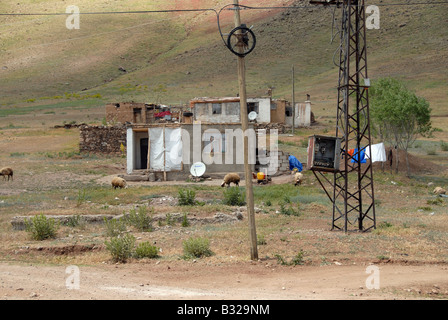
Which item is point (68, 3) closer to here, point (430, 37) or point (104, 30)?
point (104, 30)

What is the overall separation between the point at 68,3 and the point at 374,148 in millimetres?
105258

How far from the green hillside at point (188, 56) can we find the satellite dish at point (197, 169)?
36.0 metres

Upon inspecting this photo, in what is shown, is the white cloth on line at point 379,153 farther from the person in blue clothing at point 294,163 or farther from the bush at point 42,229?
the bush at point 42,229

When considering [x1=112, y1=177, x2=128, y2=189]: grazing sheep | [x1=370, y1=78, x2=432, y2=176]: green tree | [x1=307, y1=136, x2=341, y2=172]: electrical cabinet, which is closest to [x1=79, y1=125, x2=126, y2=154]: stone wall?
[x1=112, y1=177, x2=128, y2=189]: grazing sheep

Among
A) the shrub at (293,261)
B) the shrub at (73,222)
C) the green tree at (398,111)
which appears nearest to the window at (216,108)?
the green tree at (398,111)

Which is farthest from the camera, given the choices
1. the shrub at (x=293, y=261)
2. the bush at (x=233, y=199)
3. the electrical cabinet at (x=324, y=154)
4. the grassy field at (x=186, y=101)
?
the bush at (x=233, y=199)

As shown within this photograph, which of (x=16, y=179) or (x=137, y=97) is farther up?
(x=137, y=97)

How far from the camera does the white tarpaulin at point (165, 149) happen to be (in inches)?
1126

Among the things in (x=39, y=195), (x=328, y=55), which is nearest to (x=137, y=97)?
(x=328, y=55)

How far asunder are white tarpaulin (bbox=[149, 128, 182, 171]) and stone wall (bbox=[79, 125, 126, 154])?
10.2 meters

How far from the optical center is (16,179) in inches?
1037

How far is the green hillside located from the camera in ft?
243

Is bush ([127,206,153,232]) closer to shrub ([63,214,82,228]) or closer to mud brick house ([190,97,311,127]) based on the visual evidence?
shrub ([63,214,82,228])

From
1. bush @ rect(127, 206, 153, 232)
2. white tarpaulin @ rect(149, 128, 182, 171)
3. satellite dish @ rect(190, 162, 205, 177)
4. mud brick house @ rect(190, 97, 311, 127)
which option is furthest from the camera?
mud brick house @ rect(190, 97, 311, 127)
